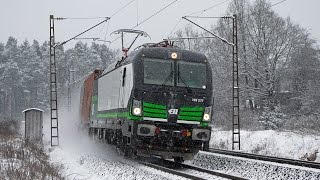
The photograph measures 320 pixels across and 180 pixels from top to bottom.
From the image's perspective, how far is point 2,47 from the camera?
332 feet

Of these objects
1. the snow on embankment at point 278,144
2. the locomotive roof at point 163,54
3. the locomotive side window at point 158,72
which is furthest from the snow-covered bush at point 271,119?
the locomotive side window at point 158,72

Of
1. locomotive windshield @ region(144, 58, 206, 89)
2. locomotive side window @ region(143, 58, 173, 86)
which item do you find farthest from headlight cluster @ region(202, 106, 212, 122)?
locomotive side window @ region(143, 58, 173, 86)

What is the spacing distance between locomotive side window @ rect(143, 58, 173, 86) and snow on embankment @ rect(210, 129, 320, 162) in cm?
579

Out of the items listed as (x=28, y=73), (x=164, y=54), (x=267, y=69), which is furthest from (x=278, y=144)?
(x=28, y=73)

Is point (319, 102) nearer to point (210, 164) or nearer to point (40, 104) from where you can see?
point (210, 164)

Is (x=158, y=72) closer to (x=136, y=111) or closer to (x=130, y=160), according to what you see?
(x=136, y=111)

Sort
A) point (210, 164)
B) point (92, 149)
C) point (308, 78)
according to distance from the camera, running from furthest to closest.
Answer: point (308, 78) → point (92, 149) → point (210, 164)

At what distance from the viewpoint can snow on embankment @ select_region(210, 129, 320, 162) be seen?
57.3ft

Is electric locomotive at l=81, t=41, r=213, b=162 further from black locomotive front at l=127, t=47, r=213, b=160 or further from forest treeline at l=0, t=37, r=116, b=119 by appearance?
forest treeline at l=0, t=37, r=116, b=119

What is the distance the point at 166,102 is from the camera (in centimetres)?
1341

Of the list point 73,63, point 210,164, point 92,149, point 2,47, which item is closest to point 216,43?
point 92,149

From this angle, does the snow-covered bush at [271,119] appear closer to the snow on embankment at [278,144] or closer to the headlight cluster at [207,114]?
the snow on embankment at [278,144]

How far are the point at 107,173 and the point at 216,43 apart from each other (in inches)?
1450

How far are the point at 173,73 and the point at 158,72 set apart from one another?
1.44 feet
